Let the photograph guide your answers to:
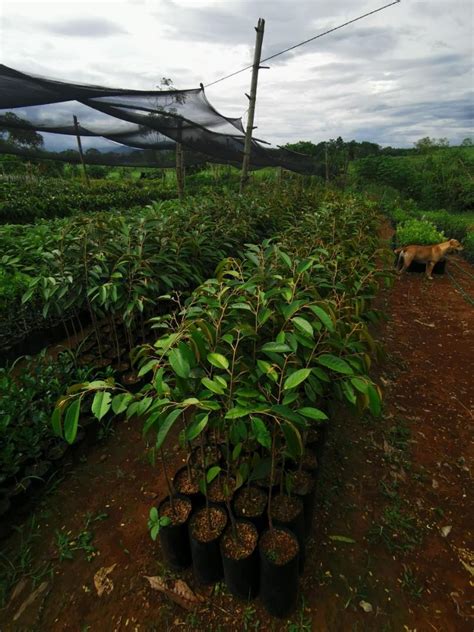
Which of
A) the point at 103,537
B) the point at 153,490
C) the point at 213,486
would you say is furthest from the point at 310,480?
the point at 103,537

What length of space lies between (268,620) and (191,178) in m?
24.1

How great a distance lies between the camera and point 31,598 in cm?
138

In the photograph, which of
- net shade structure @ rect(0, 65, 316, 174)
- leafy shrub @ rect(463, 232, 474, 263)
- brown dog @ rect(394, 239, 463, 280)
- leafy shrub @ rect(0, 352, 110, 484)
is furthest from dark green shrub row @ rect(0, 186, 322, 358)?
leafy shrub @ rect(463, 232, 474, 263)

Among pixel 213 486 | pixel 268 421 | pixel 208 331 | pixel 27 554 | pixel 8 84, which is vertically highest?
pixel 8 84

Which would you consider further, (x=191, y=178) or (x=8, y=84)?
(x=191, y=178)

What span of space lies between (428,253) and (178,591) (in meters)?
5.99

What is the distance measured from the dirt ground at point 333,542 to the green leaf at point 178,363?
111 centimetres

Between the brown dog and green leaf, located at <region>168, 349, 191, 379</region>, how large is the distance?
18.1 ft

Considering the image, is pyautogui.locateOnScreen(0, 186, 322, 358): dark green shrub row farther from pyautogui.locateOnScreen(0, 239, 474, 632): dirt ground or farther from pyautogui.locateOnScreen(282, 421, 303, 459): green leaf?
pyautogui.locateOnScreen(282, 421, 303, 459): green leaf

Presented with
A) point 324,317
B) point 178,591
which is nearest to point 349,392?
point 324,317

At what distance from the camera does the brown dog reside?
18.3 feet

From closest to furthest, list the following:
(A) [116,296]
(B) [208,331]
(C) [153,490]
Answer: (B) [208,331], (C) [153,490], (A) [116,296]

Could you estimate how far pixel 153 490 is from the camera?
1.85 meters

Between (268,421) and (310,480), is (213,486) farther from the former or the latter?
(268,421)
